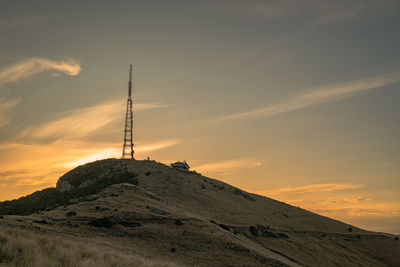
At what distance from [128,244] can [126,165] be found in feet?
230

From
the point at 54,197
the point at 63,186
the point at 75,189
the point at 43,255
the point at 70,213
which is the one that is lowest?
the point at 43,255

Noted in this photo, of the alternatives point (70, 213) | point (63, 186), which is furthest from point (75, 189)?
point (70, 213)

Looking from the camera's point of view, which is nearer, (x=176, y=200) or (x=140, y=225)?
(x=140, y=225)

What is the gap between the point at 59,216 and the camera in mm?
48938

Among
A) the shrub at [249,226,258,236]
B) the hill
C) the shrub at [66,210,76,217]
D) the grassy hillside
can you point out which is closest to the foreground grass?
the hill

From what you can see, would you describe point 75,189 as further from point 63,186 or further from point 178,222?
point 178,222

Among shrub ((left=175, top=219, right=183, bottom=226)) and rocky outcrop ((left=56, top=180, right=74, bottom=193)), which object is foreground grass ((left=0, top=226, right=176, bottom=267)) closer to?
shrub ((left=175, top=219, right=183, bottom=226))

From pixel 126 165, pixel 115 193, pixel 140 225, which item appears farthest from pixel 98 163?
pixel 140 225

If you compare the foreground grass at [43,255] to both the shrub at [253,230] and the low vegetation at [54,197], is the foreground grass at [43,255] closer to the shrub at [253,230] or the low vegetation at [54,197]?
the shrub at [253,230]

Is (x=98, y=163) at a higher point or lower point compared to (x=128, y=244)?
higher

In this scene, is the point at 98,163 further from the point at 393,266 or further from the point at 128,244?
the point at 393,266

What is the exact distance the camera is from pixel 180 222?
187ft

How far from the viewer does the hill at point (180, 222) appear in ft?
146

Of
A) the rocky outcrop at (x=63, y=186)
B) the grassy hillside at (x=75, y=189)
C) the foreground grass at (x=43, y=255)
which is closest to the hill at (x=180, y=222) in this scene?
the grassy hillside at (x=75, y=189)
